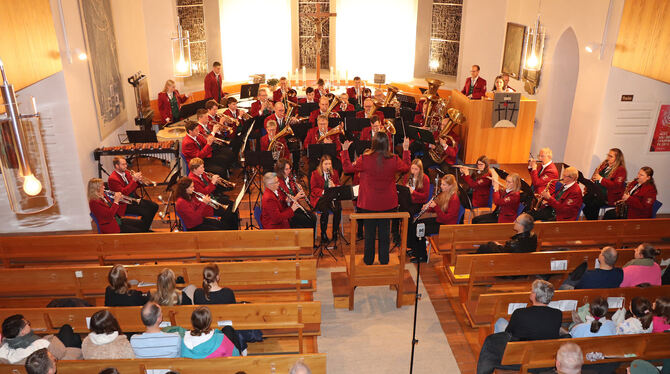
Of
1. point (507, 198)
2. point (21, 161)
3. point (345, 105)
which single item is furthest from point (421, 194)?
point (21, 161)

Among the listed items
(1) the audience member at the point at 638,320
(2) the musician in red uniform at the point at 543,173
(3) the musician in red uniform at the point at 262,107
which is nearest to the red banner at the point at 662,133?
(2) the musician in red uniform at the point at 543,173

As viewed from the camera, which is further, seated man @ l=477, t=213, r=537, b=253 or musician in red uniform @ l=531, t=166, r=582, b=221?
musician in red uniform @ l=531, t=166, r=582, b=221

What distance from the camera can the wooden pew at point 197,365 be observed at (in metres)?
3.89

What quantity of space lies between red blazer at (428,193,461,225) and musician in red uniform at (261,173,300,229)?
1.87m

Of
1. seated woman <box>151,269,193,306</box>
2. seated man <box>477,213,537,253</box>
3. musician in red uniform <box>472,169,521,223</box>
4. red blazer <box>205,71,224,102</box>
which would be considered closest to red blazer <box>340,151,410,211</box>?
seated man <box>477,213,537,253</box>

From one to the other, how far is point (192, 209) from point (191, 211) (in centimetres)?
3

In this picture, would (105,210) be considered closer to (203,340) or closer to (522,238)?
(203,340)

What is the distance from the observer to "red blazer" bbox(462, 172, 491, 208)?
24.3ft

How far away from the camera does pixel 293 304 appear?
186 inches

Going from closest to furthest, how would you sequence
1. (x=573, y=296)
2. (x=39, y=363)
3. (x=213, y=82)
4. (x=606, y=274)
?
(x=39, y=363)
(x=573, y=296)
(x=606, y=274)
(x=213, y=82)

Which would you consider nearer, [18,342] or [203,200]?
[18,342]

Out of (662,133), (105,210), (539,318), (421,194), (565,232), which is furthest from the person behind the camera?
(662,133)

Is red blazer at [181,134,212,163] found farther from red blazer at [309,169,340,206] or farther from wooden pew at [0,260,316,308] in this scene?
wooden pew at [0,260,316,308]

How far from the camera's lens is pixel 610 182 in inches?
285
